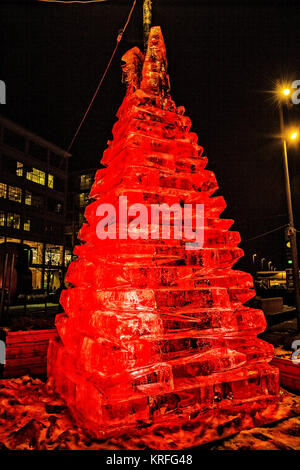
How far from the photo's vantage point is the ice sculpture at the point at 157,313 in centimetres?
284

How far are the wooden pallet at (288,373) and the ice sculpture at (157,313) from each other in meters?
0.61

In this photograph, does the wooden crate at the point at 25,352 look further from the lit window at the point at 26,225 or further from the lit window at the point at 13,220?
the lit window at the point at 26,225

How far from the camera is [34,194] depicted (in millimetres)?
30156

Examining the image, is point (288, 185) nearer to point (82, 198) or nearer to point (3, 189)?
point (3, 189)

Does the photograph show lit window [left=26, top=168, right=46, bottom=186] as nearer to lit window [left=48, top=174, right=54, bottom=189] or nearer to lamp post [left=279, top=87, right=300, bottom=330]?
lit window [left=48, top=174, right=54, bottom=189]

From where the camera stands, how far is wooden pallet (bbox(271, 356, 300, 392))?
385 centimetres

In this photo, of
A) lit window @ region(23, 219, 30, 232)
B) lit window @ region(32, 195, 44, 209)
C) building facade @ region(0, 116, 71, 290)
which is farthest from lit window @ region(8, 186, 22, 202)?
lit window @ region(23, 219, 30, 232)

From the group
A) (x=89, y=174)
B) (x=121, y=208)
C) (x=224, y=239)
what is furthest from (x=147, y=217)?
(x=89, y=174)

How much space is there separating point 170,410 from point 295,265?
9062mm

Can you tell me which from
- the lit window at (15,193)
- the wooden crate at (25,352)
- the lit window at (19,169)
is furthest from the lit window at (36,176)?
the wooden crate at (25,352)

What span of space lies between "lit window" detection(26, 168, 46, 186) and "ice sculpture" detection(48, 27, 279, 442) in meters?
28.6

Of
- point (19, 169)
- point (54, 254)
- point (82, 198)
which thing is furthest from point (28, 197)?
point (82, 198)

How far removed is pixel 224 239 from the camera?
12.8 feet
